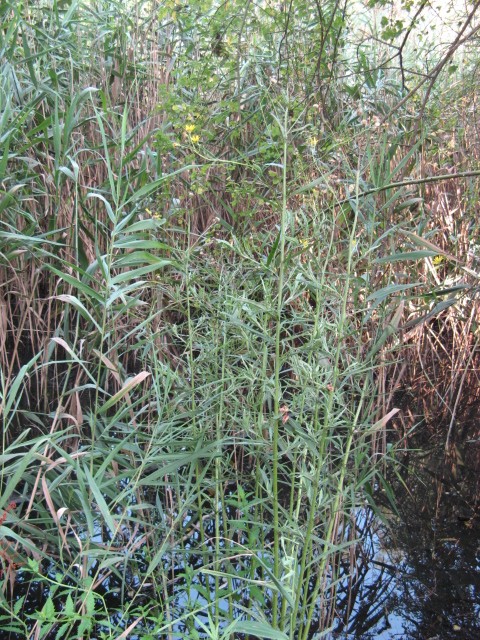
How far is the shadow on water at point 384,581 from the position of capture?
203 centimetres

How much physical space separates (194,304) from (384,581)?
3.61 ft

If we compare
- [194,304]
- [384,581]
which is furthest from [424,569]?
[194,304]

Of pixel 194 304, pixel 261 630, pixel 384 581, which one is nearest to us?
pixel 261 630

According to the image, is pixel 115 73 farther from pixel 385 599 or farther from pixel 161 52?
pixel 385 599

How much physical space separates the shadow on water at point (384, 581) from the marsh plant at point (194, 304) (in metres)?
0.02

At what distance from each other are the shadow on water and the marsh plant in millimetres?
23

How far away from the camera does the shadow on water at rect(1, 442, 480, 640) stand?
203 centimetres

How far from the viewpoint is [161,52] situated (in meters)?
2.96

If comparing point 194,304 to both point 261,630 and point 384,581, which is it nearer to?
point 261,630

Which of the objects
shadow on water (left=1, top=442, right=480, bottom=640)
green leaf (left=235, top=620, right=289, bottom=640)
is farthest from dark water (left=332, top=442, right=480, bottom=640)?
green leaf (left=235, top=620, right=289, bottom=640)

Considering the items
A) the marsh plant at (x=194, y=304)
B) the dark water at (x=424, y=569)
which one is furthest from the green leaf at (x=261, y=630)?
the dark water at (x=424, y=569)

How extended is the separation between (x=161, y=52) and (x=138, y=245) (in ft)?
4.99

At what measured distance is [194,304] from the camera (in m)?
1.81

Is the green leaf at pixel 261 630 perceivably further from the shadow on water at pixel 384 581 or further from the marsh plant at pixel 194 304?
the shadow on water at pixel 384 581
